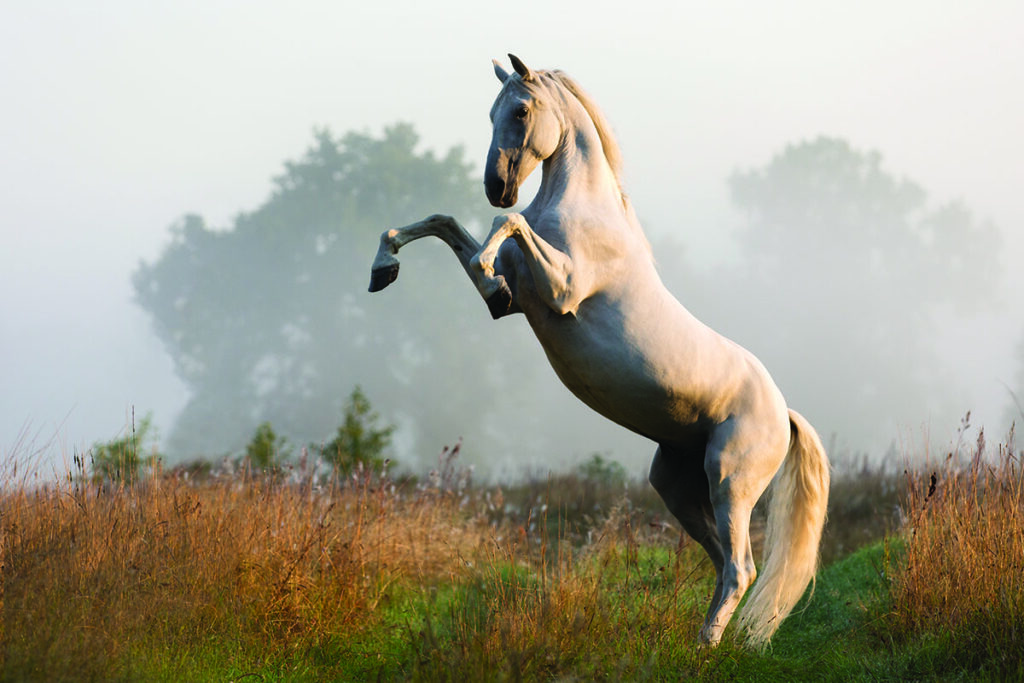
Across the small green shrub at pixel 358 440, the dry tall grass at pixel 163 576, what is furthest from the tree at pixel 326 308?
the dry tall grass at pixel 163 576

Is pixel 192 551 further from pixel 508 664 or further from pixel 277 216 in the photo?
pixel 277 216

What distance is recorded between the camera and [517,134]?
409 centimetres

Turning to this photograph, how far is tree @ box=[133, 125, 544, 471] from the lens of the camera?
28062mm

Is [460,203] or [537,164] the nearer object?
[537,164]

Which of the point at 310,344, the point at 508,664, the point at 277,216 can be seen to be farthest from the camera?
the point at 277,216

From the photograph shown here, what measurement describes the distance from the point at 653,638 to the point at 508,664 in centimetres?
101

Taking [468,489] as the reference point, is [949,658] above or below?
below

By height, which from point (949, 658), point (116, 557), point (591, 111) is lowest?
point (949, 658)

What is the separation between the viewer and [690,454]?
480cm

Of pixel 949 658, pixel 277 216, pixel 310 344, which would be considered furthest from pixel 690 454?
pixel 277 216

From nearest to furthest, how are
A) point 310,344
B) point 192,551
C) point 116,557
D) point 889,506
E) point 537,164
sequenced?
point 537,164 → point 116,557 → point 192,551 → point 889,506 → point 310,344

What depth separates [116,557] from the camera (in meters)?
4.62

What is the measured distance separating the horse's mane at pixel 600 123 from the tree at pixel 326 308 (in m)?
23.4

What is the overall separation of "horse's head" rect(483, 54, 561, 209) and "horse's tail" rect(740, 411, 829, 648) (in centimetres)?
218
